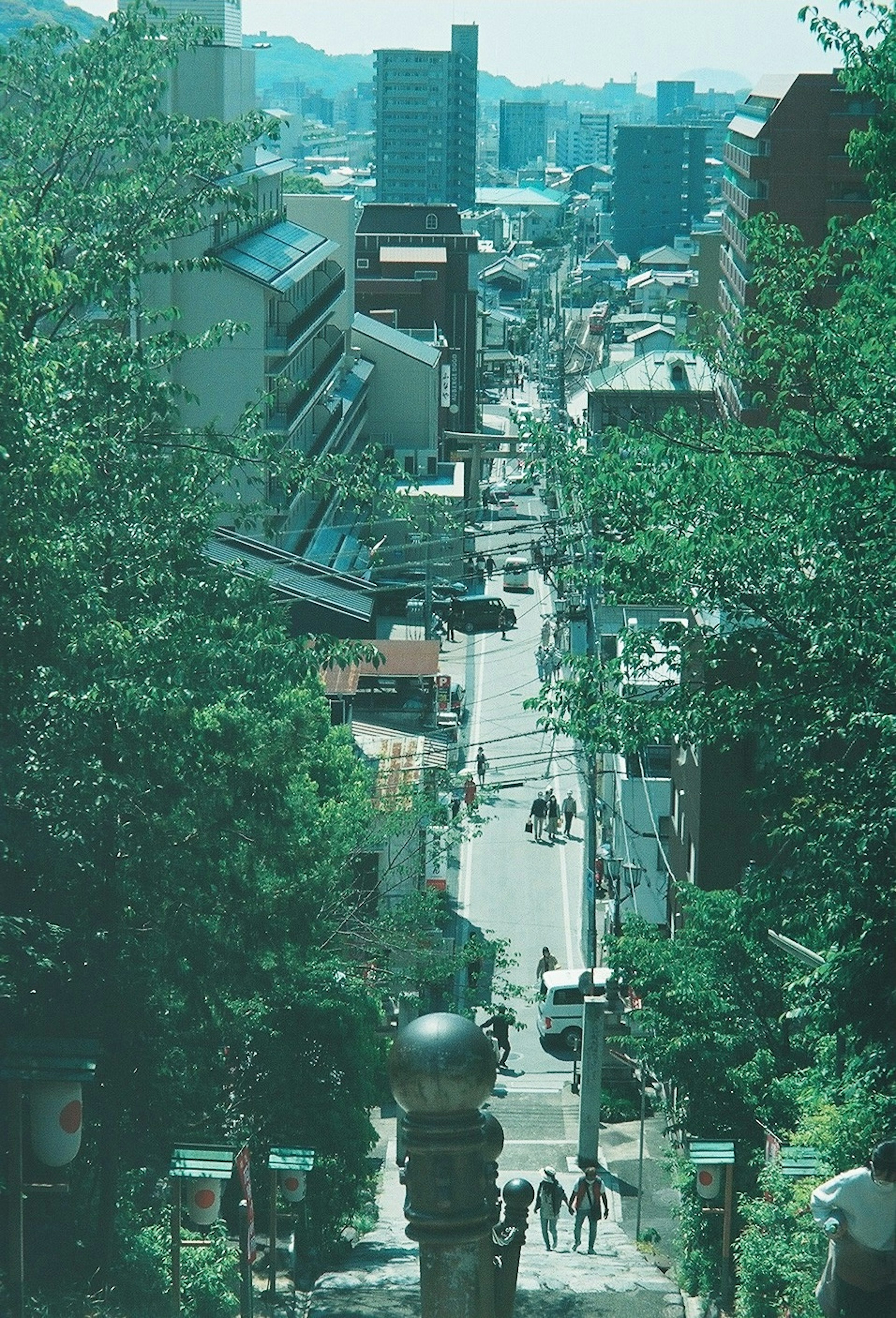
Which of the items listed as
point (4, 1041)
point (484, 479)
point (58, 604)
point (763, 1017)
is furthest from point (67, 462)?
point (484, 479)

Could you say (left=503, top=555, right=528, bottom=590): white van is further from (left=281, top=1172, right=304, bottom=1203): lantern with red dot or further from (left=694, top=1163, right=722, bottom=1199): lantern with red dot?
(left=281, top=1172, right=304, bottom=1203): lantern with red dot

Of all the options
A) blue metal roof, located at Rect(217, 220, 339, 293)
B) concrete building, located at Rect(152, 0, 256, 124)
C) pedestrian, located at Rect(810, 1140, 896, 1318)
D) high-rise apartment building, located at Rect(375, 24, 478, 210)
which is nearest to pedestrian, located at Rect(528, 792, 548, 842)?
blue metal roof, located at Rect(217, 220, 339, 293)

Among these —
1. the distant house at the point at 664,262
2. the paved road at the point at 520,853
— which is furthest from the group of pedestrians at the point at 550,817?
the distant house at the point at 664,262

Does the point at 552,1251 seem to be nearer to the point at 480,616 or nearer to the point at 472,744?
the point at 472,744

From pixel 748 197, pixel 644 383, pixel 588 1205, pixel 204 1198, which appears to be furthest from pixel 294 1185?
pixel 748 197

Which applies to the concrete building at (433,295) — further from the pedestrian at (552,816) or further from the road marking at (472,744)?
the pedestrian at (552,816)

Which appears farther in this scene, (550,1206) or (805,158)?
(805,158)
